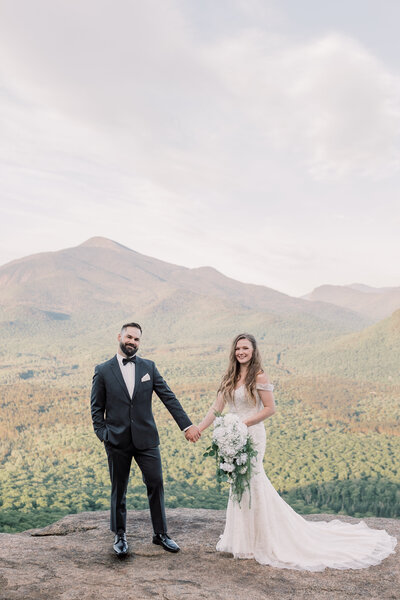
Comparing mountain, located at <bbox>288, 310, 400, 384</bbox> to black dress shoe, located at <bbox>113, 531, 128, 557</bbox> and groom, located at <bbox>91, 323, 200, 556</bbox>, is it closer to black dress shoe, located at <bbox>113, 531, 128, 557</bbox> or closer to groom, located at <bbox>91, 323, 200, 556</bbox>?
groom, located at <bbox>91, 323, 200, 556</bbox>

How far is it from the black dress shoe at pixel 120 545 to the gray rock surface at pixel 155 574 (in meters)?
0.08

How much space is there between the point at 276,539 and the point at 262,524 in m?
0.25

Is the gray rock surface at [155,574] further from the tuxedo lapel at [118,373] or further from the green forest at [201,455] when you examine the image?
the green forest at [201,455]

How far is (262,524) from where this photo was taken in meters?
5.93

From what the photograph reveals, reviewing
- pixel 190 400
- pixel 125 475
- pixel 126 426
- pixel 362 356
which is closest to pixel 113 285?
pixel 362 356

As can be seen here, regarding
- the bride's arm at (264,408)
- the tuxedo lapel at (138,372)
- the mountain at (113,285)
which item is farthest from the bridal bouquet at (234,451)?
the mountain at (113,285)

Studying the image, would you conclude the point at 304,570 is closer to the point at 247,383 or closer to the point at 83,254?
the point at 247,383

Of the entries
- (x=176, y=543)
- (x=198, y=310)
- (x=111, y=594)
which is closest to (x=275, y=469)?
(x=176, y=543)

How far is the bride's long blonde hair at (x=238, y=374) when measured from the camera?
6066mm

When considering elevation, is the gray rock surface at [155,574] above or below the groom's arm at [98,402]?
below

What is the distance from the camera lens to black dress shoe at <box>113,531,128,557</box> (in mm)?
5703

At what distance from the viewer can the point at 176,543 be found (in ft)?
20.3

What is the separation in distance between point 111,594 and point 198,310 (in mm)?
103568

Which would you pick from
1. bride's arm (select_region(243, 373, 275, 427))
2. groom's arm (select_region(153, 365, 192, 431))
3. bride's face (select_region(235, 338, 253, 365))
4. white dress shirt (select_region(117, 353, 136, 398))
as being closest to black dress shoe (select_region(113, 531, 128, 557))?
groom's arm (select_region(153, 365, 192, 431))
